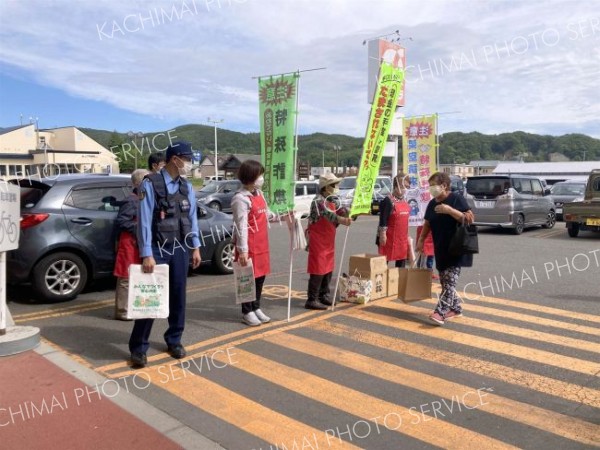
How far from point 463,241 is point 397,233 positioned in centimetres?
191

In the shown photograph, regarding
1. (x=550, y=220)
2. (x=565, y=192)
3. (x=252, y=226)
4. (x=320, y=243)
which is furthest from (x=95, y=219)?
(x=565, y=192)

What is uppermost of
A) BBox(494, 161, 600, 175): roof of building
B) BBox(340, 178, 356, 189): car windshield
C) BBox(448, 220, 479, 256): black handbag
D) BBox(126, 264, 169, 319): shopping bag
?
BBox(494, 161, 600, 175): roof of building

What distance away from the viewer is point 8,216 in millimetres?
4805

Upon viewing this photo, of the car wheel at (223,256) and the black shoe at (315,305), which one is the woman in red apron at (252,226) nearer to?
Result: the black shoe at (315,305)

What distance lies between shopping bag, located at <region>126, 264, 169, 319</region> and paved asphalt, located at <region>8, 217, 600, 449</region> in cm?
54

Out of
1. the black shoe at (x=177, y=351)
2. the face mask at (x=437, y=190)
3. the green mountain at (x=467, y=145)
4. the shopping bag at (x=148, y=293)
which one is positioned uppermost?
the green mountain at (x=467, y=145)

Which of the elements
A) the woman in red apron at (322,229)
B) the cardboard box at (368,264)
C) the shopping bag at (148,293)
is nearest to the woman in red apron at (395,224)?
the cardboard box at (368,264)

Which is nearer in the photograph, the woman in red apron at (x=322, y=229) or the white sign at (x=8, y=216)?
the white sign at (x=8, y=216)

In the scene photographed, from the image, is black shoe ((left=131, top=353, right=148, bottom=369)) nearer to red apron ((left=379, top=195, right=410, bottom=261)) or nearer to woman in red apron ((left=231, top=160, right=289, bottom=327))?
woman in red apron ((left=231, top=160, right=289, bottom=327))

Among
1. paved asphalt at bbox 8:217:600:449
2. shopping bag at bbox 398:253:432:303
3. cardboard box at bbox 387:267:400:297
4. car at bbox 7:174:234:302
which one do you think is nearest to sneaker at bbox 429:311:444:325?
paved asphalt at bbox 8:217:600:449

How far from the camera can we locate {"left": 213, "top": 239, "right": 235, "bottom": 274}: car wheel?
811 cm

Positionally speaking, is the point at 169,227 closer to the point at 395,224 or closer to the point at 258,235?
the point at 258,235

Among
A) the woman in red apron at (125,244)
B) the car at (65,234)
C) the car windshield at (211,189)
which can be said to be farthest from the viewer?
the car windshield at (211,189)

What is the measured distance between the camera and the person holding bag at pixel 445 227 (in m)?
5.39
